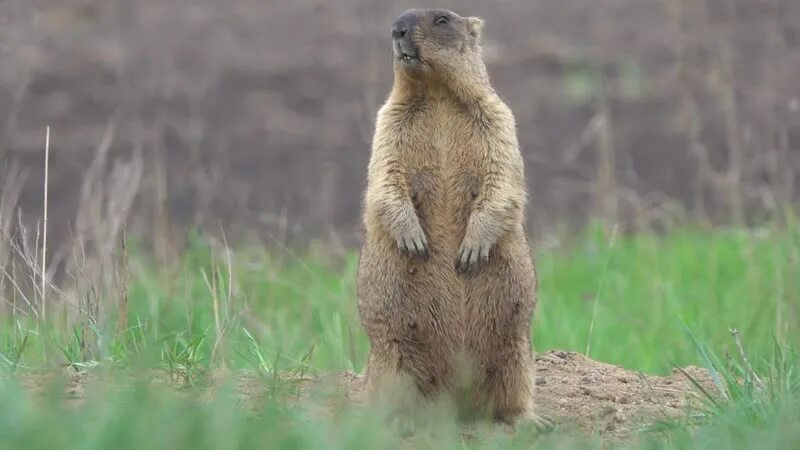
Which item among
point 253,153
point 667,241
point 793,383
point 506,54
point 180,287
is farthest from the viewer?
point 506,54

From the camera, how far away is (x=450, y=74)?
5730 mm

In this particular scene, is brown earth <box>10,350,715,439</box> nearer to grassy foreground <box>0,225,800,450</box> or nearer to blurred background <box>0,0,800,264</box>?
grassy foreground <box>0,225,800,450</box>

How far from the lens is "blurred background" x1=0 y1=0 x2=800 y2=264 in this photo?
10945mm

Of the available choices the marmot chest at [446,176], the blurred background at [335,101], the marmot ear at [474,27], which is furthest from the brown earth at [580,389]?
the blurred background at [335,101]

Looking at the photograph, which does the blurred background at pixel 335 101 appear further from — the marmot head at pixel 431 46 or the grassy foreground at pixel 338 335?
the marmot head at pixel 431 46

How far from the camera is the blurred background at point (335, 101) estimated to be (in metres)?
10.9

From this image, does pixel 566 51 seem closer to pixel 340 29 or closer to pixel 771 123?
pixel 340 29

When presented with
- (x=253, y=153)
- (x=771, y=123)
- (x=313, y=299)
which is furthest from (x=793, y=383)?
(x=253, y=153)

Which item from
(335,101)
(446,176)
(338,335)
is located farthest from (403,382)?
(335,101)

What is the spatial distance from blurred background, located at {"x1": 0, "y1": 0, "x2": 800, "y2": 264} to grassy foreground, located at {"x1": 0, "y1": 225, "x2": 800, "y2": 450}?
71 cm

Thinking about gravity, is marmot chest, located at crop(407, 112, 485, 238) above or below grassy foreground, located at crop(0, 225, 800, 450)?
above

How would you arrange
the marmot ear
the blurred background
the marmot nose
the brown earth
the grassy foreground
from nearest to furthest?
the grassy foreground → the brown earth → the marmot nose → the marmot ear → the blurred background

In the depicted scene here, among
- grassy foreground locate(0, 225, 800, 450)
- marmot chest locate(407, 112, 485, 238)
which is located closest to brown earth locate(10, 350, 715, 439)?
grassy foreground locate(0, 225, 800, 450)

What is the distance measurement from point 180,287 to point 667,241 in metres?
3.64
